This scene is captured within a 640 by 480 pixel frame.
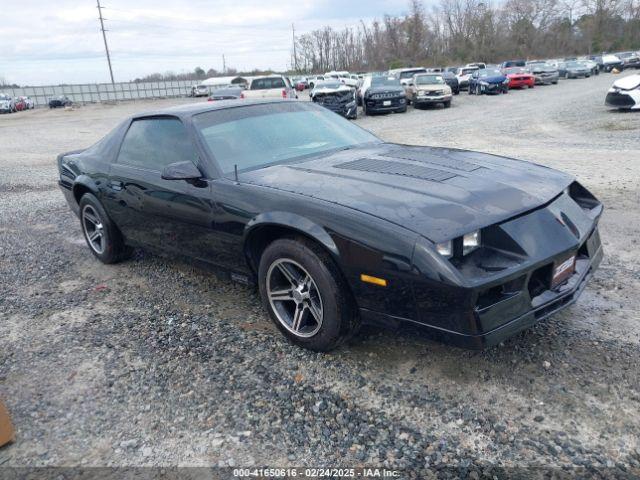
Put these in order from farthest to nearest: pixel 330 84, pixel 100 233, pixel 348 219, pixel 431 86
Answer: pixel 431 86, pixel 330 84, pixel 100 233, pixel 348 219

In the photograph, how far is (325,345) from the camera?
303 cm

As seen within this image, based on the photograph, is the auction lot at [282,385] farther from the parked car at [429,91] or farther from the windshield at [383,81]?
the parked car at [429,91]

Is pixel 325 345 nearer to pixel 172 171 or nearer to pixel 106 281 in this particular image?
pixel 172 171

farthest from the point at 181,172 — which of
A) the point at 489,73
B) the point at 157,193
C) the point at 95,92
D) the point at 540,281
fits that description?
the point at 95,92

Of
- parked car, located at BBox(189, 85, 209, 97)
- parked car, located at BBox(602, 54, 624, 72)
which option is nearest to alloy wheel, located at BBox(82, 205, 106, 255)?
parked car, located at BBox(189, 85, 209, 97)

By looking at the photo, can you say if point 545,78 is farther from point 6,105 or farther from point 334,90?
point 6,105

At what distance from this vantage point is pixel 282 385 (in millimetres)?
2891

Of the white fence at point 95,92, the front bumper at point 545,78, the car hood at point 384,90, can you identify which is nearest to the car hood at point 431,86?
the car hood at point 384,90

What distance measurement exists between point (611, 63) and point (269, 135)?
1956 inches

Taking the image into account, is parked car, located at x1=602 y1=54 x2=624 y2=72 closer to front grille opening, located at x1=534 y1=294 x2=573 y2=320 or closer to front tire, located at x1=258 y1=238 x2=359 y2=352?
front grille opening, located at x1=534 y1=294 x2=573 y2=320

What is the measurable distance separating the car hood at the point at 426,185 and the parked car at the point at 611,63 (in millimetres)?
48884

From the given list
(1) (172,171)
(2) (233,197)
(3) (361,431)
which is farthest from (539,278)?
(1) (172,171)

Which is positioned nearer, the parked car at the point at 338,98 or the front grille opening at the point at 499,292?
the front grille opening at the point at 499,292

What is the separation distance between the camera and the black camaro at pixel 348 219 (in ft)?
8.29
